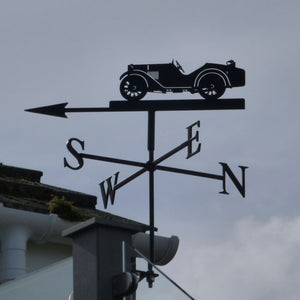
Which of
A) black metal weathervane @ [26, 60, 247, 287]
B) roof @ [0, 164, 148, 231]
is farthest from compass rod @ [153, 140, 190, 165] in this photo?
roof @ [0, 164, 148, 231]

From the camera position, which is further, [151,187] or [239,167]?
[239,167]

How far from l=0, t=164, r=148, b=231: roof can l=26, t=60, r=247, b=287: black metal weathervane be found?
1608 mm

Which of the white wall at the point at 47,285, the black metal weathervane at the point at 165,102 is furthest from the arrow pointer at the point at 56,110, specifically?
the white wall at the point at 47,285

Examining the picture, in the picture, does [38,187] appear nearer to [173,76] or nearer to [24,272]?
[24,272]

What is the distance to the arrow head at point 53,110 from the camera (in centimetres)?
1006

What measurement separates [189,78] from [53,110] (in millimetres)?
1167

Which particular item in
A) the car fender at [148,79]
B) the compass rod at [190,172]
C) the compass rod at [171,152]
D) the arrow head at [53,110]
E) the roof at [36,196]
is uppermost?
the car fender at [148,79]

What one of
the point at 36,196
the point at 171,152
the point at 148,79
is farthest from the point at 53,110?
the point at 36,196

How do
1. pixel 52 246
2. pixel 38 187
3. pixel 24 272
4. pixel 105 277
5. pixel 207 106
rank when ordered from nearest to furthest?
pixel 105 277
pixel 207 106
pixel 24 272
pixel 52 246
pixel 38 187

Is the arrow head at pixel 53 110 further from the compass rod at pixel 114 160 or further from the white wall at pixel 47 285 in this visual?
the white wall at pixel 47 285

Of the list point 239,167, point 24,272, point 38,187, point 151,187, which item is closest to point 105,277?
point 151,187

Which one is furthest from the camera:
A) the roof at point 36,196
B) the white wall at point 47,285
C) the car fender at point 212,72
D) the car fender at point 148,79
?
the roof at point 36,196

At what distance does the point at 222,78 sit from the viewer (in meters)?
10.1

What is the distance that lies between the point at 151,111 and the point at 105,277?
10.1ft
